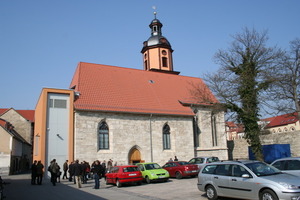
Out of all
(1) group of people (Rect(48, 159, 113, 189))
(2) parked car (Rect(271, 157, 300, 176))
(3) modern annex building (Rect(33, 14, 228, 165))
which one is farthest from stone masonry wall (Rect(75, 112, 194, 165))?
(2) parked car (Rect(271, 157, 300, 176))

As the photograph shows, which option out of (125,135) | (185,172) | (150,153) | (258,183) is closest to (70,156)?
(125,135)

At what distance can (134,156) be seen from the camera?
77.8ft

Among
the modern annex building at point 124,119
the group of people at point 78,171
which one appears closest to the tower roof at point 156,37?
the modern annex building at point 124,119

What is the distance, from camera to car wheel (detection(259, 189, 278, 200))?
26.1 ft

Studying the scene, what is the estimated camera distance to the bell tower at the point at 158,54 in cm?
3381

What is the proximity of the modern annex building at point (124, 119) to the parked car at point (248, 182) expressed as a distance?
1217 cm

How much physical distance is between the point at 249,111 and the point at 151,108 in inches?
348

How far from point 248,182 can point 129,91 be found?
1874 centimetres

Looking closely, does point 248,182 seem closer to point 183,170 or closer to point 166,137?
point 183,170

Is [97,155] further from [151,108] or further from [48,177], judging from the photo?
[151,108]

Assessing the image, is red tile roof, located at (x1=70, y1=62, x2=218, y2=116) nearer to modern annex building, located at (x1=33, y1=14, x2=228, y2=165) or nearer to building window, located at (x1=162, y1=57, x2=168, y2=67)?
modern annex building, located at (x1=33, y1=14, x2=228, y2=165)

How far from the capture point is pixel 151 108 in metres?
25.5

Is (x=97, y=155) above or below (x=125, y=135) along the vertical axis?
below

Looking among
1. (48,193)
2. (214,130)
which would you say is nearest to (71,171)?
(48,193)
